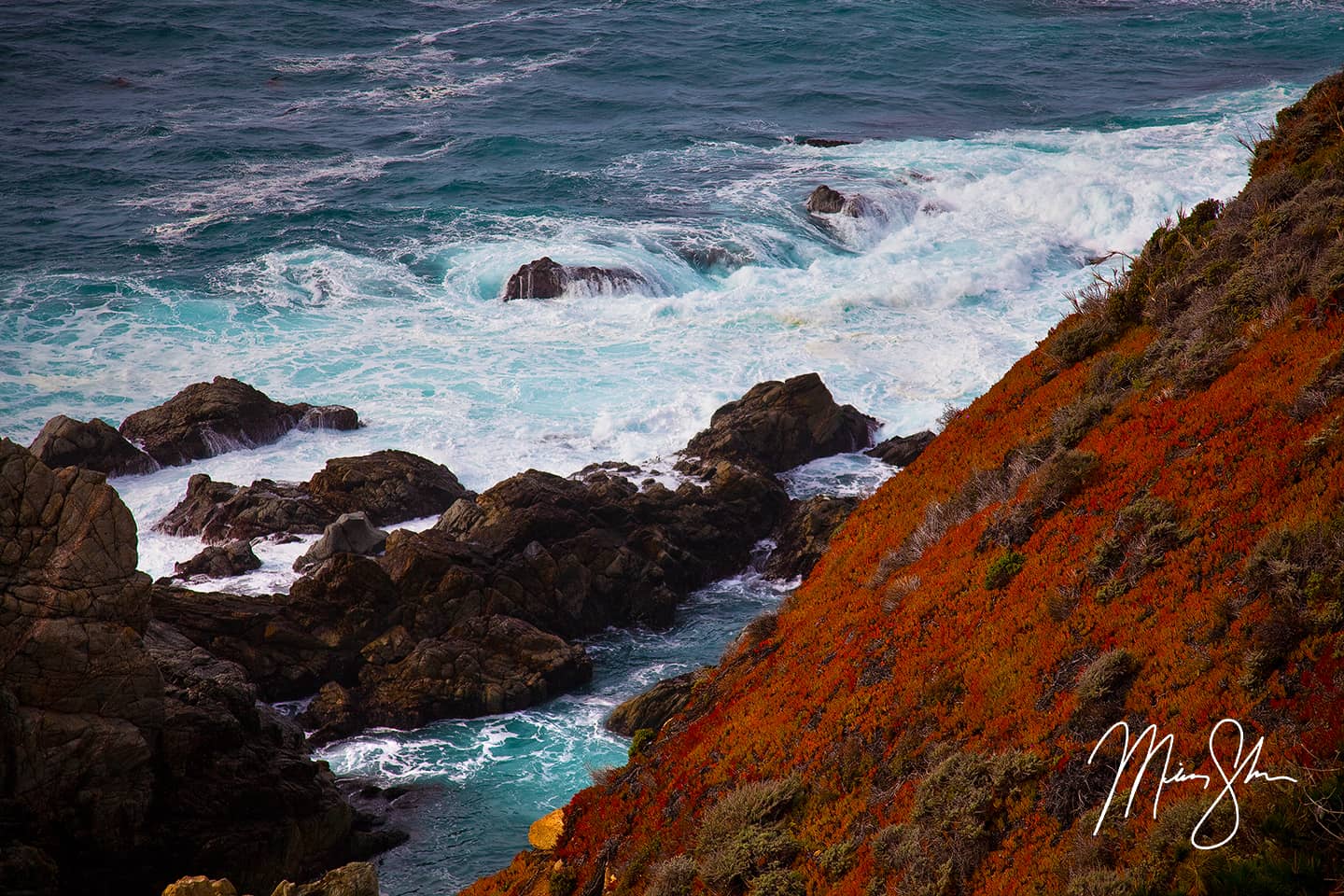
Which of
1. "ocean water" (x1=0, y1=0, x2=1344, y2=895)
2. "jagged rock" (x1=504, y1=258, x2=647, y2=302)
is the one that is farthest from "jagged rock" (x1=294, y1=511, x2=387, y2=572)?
"jagged rock" (x1=504, y1=258, x2=647, y2=302)

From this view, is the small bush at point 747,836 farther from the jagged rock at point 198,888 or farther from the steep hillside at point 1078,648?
the jagged rock at point 198,888

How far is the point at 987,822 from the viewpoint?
8930mm

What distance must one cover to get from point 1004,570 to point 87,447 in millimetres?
28658

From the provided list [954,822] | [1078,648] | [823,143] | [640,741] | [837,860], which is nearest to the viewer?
[954,822]

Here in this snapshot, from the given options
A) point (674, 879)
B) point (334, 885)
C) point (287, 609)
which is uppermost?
point (674, 879)

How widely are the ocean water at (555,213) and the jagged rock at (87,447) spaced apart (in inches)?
26.0

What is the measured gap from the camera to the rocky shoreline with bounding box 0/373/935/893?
17531 mm

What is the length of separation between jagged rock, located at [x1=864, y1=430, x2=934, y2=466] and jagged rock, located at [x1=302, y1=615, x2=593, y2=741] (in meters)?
13.3

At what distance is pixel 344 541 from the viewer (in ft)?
89.8

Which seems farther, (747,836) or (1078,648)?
(747,836)

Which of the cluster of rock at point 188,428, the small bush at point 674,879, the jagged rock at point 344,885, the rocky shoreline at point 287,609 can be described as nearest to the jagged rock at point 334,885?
the jagged rock at point 344,885

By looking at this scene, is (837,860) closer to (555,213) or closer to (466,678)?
(466,678)

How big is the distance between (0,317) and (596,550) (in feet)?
92.3

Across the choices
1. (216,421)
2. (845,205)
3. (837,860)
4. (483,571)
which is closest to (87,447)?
(216,421)
